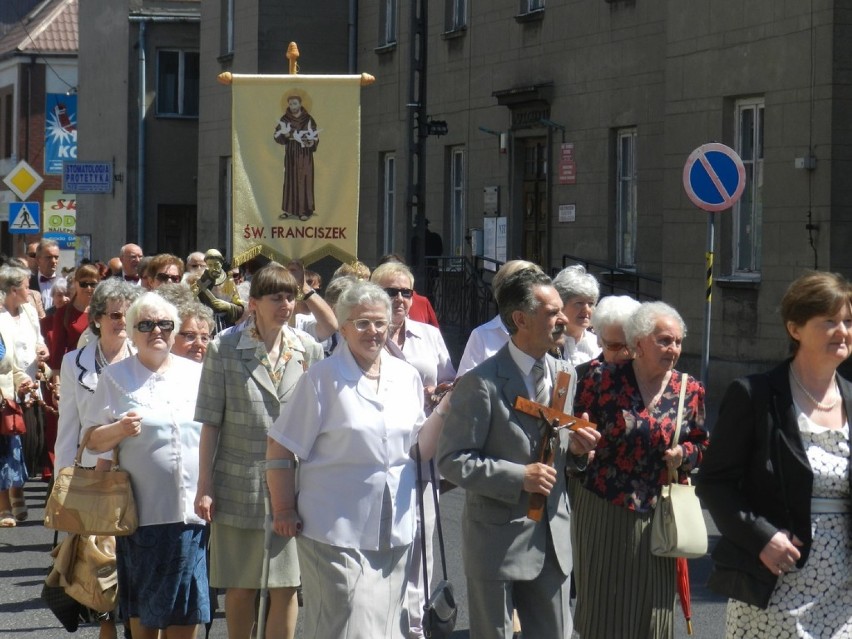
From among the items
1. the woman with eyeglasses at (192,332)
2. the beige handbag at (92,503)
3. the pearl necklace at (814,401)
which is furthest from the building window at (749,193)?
the pearl necklace at (814,401)

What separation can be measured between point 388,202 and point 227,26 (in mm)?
6973

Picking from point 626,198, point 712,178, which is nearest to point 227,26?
point 626,198

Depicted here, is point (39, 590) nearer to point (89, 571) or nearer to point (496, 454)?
point (89, 571)

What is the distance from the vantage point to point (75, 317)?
12211 mm

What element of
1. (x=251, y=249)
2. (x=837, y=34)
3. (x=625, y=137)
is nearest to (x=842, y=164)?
(x=837, y=34)

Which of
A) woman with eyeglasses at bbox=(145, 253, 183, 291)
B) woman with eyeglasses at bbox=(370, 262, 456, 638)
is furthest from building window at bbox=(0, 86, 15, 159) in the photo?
woman with eyeglasses at bbox=(370, 262, 456, 638)

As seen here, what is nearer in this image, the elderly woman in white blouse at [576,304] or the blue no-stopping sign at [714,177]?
the elderly woman in white blouse at [576,304]

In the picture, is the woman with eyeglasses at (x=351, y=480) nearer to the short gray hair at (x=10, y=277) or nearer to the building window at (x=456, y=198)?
the short gray hair at (x=10, y=277)

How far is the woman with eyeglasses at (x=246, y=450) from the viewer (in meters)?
7.00

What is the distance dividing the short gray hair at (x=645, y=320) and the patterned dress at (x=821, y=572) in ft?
4.60

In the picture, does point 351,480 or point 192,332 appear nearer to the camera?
point 351,480

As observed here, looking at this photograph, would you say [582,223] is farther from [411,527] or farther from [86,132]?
[86,132]

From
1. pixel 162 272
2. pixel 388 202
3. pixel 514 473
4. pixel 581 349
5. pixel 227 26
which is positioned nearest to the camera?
pixel 514 473

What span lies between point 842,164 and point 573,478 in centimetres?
1177
